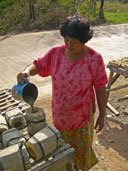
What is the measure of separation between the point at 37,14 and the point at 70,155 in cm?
1374

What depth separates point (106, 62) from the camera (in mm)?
7289

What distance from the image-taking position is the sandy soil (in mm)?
3410

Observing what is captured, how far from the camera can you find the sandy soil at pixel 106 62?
3410 millimetres

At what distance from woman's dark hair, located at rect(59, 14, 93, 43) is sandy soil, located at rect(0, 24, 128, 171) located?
206 centimetres

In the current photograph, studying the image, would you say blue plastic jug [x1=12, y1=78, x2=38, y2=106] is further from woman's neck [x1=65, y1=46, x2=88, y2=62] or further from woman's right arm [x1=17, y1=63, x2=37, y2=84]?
woman's neck [x1=65, y1=46, x2=88, y2=62]

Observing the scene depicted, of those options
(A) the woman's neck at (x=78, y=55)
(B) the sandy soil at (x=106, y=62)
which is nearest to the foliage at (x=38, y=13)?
(B) the sandy soil at (x=106, y=62)

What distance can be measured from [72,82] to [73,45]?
13.2 inches

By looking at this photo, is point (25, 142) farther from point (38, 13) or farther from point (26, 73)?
point (38, 13)

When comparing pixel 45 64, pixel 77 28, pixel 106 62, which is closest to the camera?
pixel 77 28

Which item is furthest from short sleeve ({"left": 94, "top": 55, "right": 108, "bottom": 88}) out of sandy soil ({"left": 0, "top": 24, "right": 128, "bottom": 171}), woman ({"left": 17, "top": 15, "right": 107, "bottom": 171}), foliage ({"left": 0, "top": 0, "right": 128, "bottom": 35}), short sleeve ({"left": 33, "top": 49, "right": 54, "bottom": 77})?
foliage ({"left": 0, "top": 0, "right": 128, "bottom": 35})

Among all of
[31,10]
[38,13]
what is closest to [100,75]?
[31,10]

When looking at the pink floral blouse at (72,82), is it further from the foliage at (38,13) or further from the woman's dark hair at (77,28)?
the foliage at (38,13)

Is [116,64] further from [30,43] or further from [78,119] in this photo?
[30,43]

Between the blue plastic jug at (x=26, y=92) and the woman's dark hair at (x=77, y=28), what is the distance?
565mm
